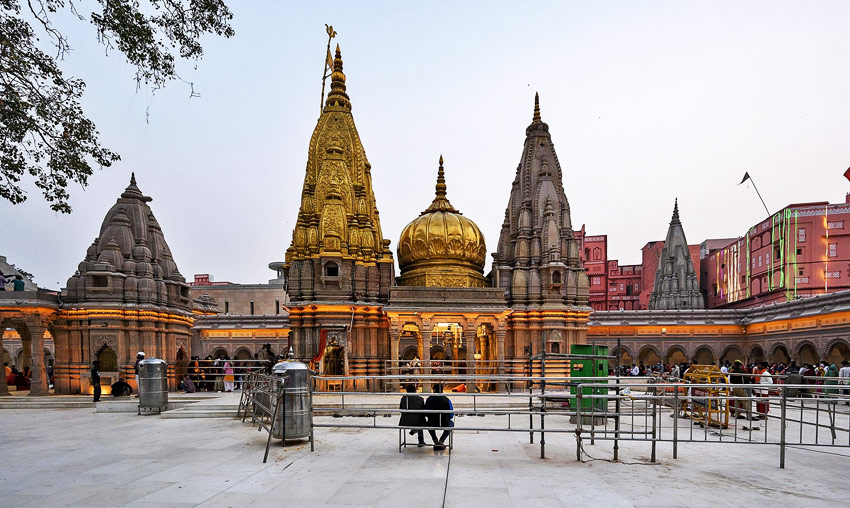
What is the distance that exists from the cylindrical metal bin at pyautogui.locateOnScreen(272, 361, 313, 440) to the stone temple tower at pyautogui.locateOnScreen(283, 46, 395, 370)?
1056cm

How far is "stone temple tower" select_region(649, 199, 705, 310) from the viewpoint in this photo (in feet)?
156

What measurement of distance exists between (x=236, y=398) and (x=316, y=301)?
509cm

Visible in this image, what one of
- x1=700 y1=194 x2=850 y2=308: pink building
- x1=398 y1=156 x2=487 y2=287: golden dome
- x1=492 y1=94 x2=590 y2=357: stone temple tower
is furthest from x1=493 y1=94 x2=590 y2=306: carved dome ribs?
x1=700 y1=194 x2=850 y2=308: pink building

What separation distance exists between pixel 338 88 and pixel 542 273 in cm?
1471

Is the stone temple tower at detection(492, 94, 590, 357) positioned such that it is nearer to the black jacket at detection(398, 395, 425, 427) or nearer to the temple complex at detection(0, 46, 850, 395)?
the temple complex at detection(0, 46, 850, 395)

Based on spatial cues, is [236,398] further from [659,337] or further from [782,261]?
[782,261]

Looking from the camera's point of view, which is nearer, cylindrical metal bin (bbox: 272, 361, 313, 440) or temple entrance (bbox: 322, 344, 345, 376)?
cylindrical metal bin (bbox: 272, 361, 313, 440)

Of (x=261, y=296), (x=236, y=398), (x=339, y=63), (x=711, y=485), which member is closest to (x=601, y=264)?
(x=261, y=296)

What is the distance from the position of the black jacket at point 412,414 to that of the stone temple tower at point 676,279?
4436 cm

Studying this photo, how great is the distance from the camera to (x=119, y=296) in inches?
882

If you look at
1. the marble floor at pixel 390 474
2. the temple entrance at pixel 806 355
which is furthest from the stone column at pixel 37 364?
the temple entrance at pixel 806 355

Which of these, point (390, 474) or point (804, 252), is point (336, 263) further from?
point (804, 252)

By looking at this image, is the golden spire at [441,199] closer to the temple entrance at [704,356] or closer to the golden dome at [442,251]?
the golden dome at [442,251]

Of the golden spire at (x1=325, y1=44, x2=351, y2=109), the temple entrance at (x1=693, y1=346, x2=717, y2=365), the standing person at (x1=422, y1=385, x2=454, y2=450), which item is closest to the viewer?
the standing person at (x1=422, y1=385, x2=454, y2=450)
